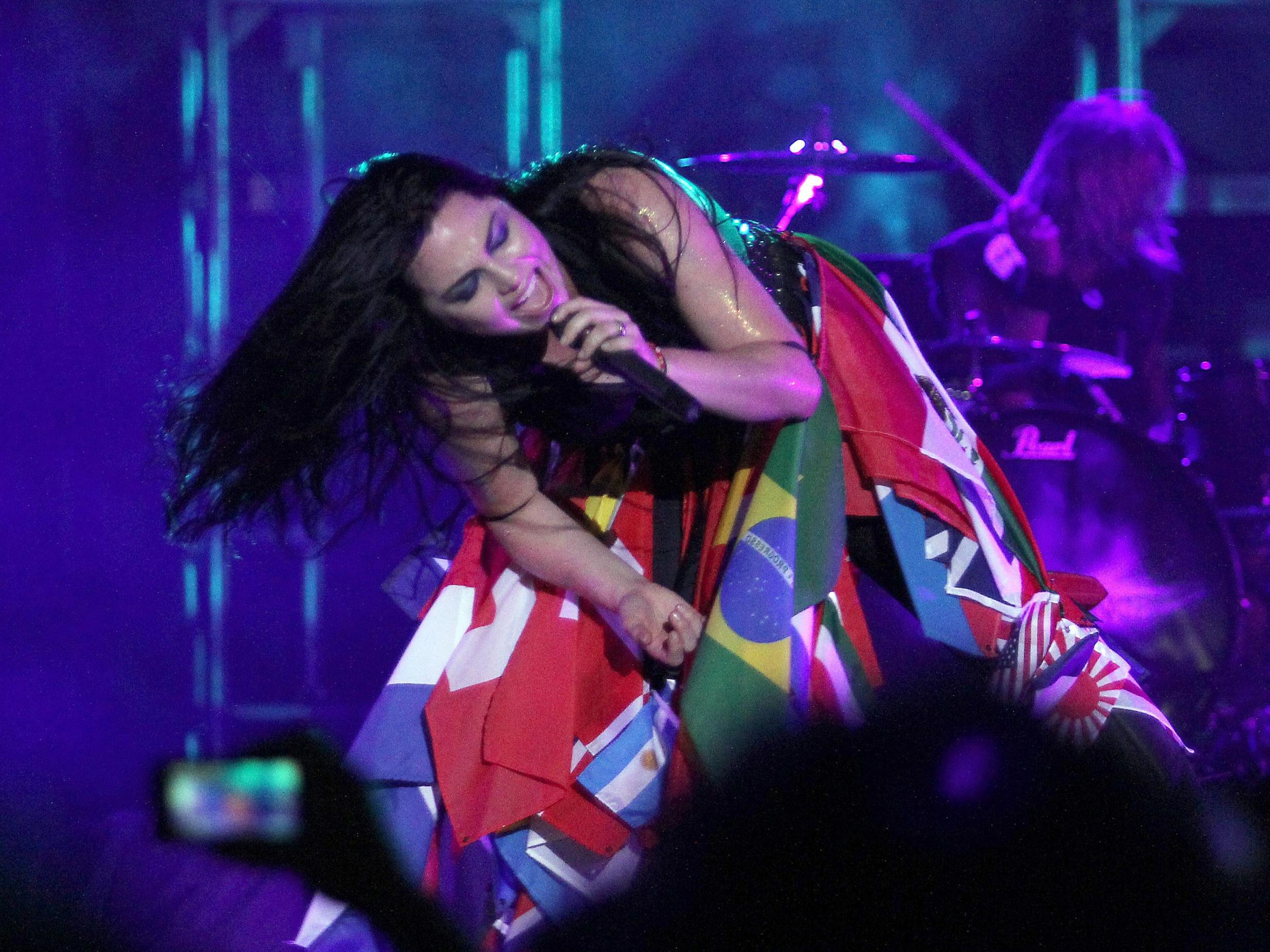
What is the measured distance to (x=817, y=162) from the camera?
9.91 feet

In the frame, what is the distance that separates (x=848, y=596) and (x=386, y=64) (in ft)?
9.49

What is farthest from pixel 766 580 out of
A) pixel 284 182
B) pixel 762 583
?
pixel 284 182

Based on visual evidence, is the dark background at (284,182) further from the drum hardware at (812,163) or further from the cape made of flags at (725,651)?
the cape made of flags at (725,651)

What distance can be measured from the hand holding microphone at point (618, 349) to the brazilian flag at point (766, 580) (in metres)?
0.28

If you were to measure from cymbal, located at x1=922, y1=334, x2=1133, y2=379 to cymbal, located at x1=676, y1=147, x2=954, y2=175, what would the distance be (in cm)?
54

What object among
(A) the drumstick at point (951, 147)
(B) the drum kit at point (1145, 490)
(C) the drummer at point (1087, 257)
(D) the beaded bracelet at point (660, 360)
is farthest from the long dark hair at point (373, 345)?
(A) the drumstick at point (951, 147)

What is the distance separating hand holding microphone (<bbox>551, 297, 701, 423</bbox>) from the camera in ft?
4.23

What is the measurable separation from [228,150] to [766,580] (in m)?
2.84

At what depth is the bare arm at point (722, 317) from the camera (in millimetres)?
1449

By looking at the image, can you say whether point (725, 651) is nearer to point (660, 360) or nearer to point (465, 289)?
point (660, 360)

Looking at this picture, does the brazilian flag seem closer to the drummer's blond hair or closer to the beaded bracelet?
the beaded bracelet

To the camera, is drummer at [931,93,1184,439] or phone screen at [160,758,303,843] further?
drummer at [931,93,1184,439]

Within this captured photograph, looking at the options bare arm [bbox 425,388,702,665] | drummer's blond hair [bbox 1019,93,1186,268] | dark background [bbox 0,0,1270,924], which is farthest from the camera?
dark background [bbox 0,0,1270,924]

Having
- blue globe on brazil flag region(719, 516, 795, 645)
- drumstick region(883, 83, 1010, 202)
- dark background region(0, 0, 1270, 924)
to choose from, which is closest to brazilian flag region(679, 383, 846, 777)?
blue globe on brazil flag region(719, 516, 795, 645)
